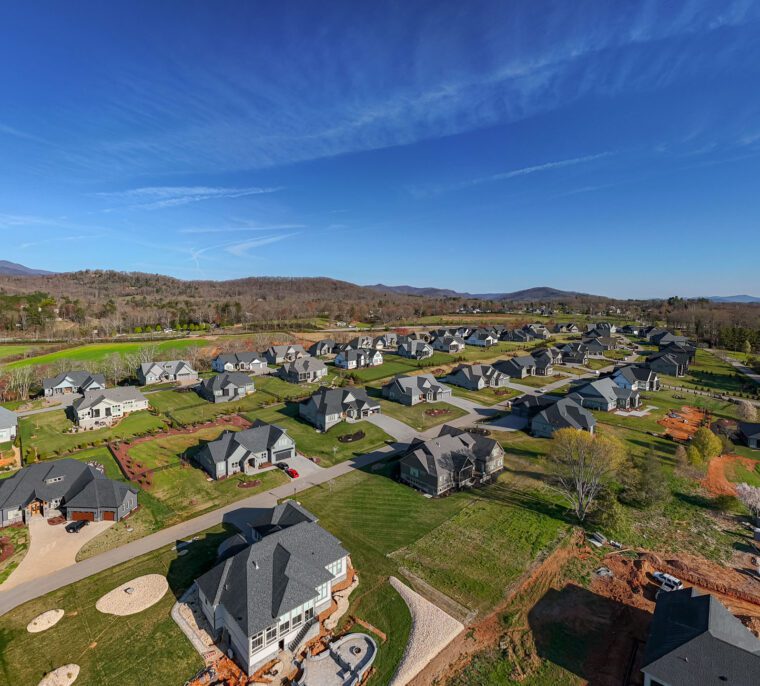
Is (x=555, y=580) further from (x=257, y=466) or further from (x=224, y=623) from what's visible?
(x=257, y=466)

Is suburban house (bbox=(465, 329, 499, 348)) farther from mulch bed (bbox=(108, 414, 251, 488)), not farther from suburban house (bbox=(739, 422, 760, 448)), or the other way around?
mulch bed (bbox=(108, 414, 251, 488))

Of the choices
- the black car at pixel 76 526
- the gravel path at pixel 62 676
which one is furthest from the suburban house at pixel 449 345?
the gravel path at pixel 62 676

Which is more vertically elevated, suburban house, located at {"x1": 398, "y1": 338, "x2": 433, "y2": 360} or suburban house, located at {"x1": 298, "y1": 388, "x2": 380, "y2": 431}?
suburban house, located at {"x1": 398, "y1": 338, "x2": 433, "y2": 360}

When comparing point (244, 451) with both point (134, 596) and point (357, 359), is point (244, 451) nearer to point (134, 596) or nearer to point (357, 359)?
point (134, 596)

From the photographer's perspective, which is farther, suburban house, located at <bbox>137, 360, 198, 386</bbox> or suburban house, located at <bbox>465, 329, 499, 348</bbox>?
suburban house, located at <bbox>465, 329, 499, 348</bbox>

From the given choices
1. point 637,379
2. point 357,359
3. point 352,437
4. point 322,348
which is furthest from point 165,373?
point 637,379

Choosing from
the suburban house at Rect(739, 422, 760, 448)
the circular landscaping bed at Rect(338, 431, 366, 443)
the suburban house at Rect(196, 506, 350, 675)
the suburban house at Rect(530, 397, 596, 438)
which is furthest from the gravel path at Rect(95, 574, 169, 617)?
the suburban house at Rect(739, 422, 760, 448)
